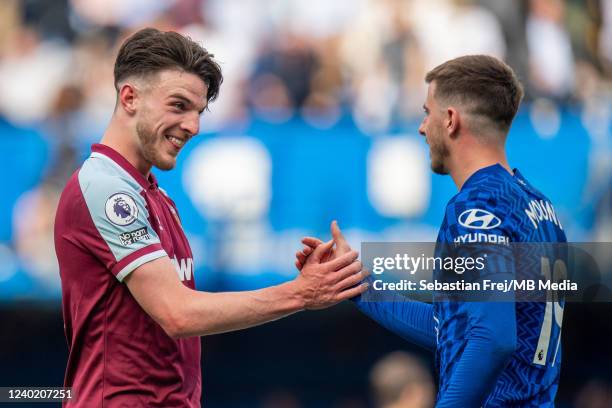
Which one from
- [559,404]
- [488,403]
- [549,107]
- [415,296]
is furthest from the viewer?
[559,404]

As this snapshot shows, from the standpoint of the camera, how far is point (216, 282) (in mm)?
8016

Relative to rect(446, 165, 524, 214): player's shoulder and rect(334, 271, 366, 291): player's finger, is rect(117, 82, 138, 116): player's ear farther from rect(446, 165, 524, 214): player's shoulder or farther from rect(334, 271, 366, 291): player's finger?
rect(446, 165, 524, 214): player's shoulder

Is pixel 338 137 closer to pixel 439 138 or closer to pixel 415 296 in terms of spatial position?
pixel 415 296

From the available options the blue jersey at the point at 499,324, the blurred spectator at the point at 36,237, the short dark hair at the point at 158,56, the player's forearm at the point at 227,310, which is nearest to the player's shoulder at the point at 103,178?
the short dark hair at the point at 158,56

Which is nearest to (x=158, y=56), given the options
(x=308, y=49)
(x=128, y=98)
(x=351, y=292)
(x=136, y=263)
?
(x=128, y=98)

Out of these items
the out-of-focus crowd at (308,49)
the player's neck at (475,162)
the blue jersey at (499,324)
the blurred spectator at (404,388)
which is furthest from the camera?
the out-of-focus crowd at (308,49)

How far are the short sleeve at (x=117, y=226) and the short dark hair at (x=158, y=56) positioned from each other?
46cm

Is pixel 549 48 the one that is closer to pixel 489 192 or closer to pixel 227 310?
pixel 489 192

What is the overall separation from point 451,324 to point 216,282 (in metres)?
4.62

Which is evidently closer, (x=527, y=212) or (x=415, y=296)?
(x=527, y=212)

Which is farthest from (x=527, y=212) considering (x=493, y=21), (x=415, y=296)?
(x=493, y=21)

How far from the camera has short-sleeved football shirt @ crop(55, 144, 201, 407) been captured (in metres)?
3.50

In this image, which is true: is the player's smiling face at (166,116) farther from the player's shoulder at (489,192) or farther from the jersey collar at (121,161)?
the player's shoulder at (489,192)

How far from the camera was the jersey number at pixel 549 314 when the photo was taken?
3588 millimetres
